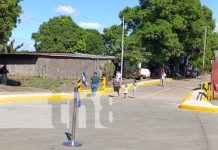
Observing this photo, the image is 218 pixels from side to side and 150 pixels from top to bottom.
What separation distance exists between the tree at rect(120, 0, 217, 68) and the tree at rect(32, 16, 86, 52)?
21.2 meters

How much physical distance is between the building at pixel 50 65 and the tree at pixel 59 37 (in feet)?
118

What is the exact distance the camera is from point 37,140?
10859 millimetres

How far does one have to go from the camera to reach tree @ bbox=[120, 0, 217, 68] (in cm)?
6078

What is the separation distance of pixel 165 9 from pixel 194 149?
5380 centimetres

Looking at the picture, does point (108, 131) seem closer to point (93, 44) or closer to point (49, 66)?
point (49, 66)

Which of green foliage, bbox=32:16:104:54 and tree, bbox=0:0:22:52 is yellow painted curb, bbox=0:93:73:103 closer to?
tree, bbox=0:0:22:52

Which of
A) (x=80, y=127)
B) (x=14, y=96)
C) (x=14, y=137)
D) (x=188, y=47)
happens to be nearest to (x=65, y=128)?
(x=80, y=127)

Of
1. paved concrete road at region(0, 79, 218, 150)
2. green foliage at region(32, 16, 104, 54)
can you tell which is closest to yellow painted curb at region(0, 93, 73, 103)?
paved concrete road at region(0, 79, 218, 150)

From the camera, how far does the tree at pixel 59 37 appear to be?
8508 cm

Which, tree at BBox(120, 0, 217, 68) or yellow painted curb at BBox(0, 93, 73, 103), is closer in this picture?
yellow painted curb at BBox(0, 93, 73, 103)

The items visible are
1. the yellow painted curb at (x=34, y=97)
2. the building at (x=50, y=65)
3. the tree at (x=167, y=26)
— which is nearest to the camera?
the yellow painted curb at (x=34, y=97)

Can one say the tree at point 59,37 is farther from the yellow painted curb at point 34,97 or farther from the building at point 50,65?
the yellow painted curb at point 34,97

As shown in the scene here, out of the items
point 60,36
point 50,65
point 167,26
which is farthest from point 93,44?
point 50,65

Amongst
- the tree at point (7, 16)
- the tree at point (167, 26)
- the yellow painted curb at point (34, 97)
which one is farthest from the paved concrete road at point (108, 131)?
the tree at point (167, 26)
